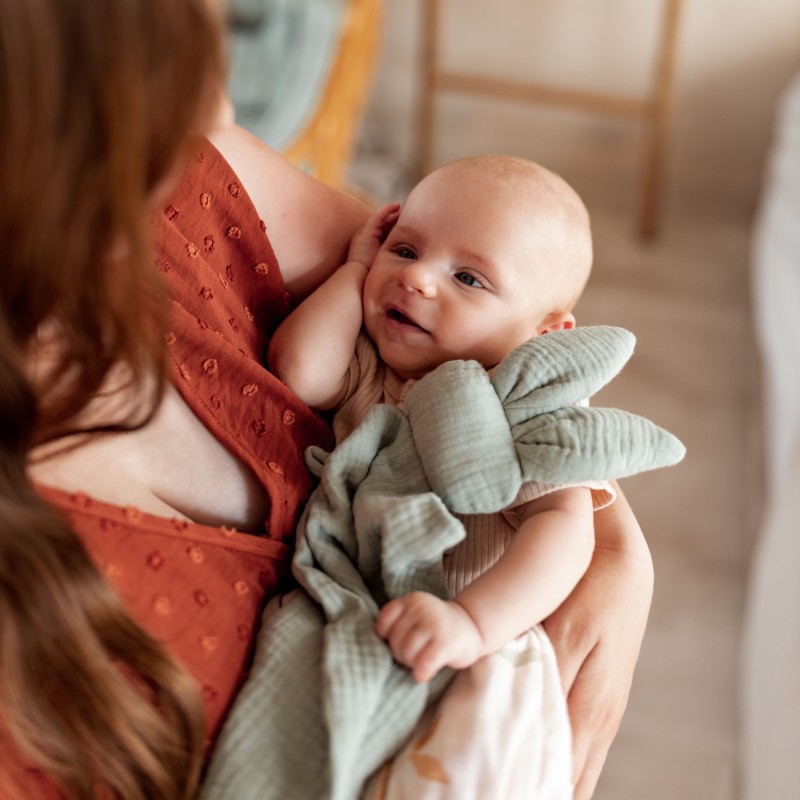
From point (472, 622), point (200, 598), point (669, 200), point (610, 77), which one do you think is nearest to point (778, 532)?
point (472, 622)

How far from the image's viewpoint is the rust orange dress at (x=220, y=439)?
0.68 meters

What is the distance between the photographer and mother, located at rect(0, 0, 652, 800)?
51 cm

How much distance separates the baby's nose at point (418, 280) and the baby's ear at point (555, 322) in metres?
0.13

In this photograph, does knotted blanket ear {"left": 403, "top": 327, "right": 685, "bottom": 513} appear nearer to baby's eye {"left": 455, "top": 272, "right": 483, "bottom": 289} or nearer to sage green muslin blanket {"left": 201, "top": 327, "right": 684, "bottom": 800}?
sage green muslin blanket {"left": 201, "top": 327, "right": 684, "bottom": 800}

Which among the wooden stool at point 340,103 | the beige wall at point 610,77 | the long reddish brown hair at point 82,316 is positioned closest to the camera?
the long reddish brown hair at point 82,316

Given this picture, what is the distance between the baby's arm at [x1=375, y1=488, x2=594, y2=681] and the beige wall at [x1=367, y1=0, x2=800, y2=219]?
242 cm

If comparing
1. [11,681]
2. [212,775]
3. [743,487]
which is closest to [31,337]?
[11,681]

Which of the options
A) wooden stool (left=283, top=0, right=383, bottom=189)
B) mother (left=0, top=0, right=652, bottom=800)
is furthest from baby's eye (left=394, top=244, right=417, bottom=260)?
wooden stool (left=283, top=0, right=383, bottom=189)

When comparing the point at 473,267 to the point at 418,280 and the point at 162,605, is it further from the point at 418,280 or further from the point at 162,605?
the point at 162,605

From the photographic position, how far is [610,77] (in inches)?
116

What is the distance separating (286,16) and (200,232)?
5.65 feet

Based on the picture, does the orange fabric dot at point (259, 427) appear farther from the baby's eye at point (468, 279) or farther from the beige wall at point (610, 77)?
the beige wall at point (610, 77)

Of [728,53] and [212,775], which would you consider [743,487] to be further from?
[212,775]

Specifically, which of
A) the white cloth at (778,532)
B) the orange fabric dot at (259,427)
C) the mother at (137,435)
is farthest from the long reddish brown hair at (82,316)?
the white cloth at (778,532)
